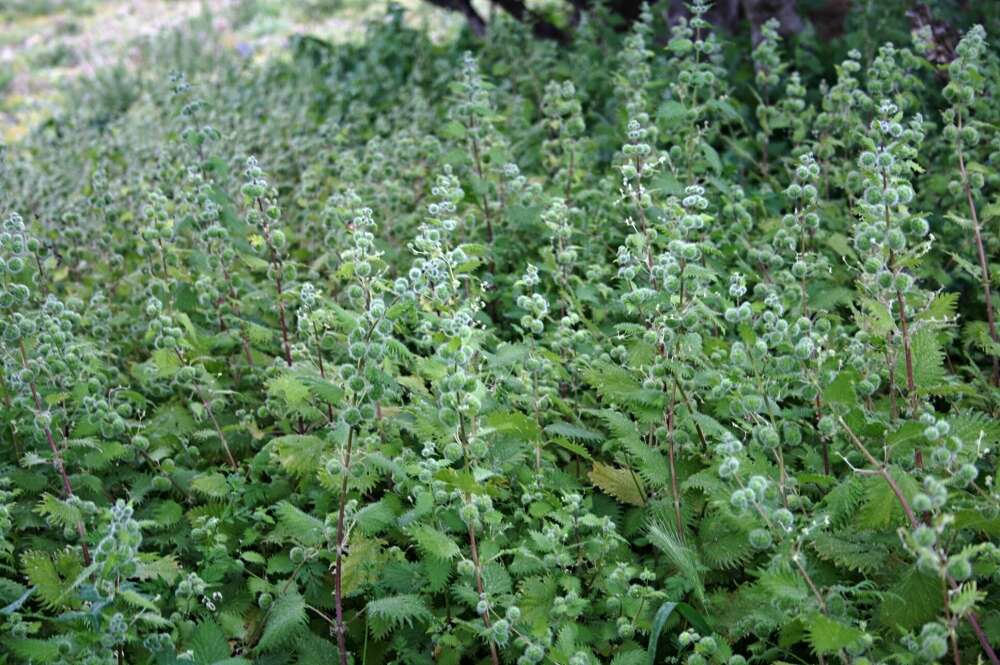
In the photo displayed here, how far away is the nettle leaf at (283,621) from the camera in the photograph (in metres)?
2.59

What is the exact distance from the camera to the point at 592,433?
3092 mm

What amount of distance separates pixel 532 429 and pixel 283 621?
0.79 metres

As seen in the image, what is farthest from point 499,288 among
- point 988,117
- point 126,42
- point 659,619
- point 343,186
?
point 126,42

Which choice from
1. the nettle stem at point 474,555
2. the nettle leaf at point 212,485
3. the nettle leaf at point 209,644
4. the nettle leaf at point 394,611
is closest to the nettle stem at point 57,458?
the nettle leaf at point 212,485

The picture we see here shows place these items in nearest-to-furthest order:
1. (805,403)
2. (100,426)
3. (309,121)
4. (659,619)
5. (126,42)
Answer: (659,619), (100,426), (805,403), (309,121), (126,42)

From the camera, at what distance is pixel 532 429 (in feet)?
9.03

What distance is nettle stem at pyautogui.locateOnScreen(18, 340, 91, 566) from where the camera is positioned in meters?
2.84

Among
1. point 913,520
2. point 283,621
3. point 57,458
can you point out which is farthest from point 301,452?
point 913,520

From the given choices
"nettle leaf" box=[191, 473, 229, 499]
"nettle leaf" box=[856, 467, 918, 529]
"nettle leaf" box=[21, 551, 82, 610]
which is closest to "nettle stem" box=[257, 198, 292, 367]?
"nettle leaf" box=[191, 473, 229, 499]

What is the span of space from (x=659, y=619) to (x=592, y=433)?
73cm

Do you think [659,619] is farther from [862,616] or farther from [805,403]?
[805,403]

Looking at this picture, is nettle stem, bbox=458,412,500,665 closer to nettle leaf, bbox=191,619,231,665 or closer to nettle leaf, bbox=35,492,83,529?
nettle leaf, bbox=191,619,231,665

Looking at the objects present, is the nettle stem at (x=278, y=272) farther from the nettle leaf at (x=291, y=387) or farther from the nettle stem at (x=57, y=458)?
the nettle stem at (x=57, y=458)

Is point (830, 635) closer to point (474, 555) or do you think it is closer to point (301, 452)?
point (474, 555)
